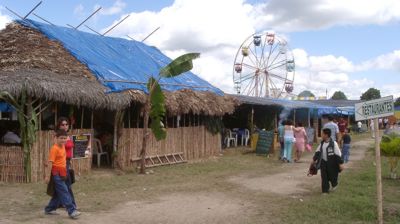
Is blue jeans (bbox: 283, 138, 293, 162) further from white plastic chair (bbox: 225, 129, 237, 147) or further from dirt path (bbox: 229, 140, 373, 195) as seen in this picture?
white plastic chair (bbox: 225, 129, 237, 147)

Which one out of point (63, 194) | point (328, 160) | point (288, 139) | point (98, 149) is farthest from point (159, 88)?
point (63, 194)

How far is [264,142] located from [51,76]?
9757mm

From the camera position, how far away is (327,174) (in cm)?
975

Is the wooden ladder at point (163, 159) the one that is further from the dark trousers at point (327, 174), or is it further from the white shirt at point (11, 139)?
the dark trousers at point (327, 174)

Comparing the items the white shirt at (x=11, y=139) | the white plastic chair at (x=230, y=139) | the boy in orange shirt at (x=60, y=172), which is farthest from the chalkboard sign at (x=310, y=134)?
the boy in orange shirt at (x=60, y=172)

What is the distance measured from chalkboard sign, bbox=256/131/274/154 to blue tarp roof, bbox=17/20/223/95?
237cm

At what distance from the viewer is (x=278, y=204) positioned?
8805 millimetres

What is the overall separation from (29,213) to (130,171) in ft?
18.7

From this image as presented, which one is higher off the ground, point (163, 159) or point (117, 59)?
point (117, 59)

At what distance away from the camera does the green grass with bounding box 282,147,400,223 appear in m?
7.50

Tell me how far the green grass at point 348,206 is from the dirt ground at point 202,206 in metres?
0.61

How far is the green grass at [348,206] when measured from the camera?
750cm

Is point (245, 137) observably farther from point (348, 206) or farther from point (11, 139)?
point (348, 206)

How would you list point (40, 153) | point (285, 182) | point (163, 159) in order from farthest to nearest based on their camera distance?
point (163, 159) → point (285, 182) → point (40, 153)
